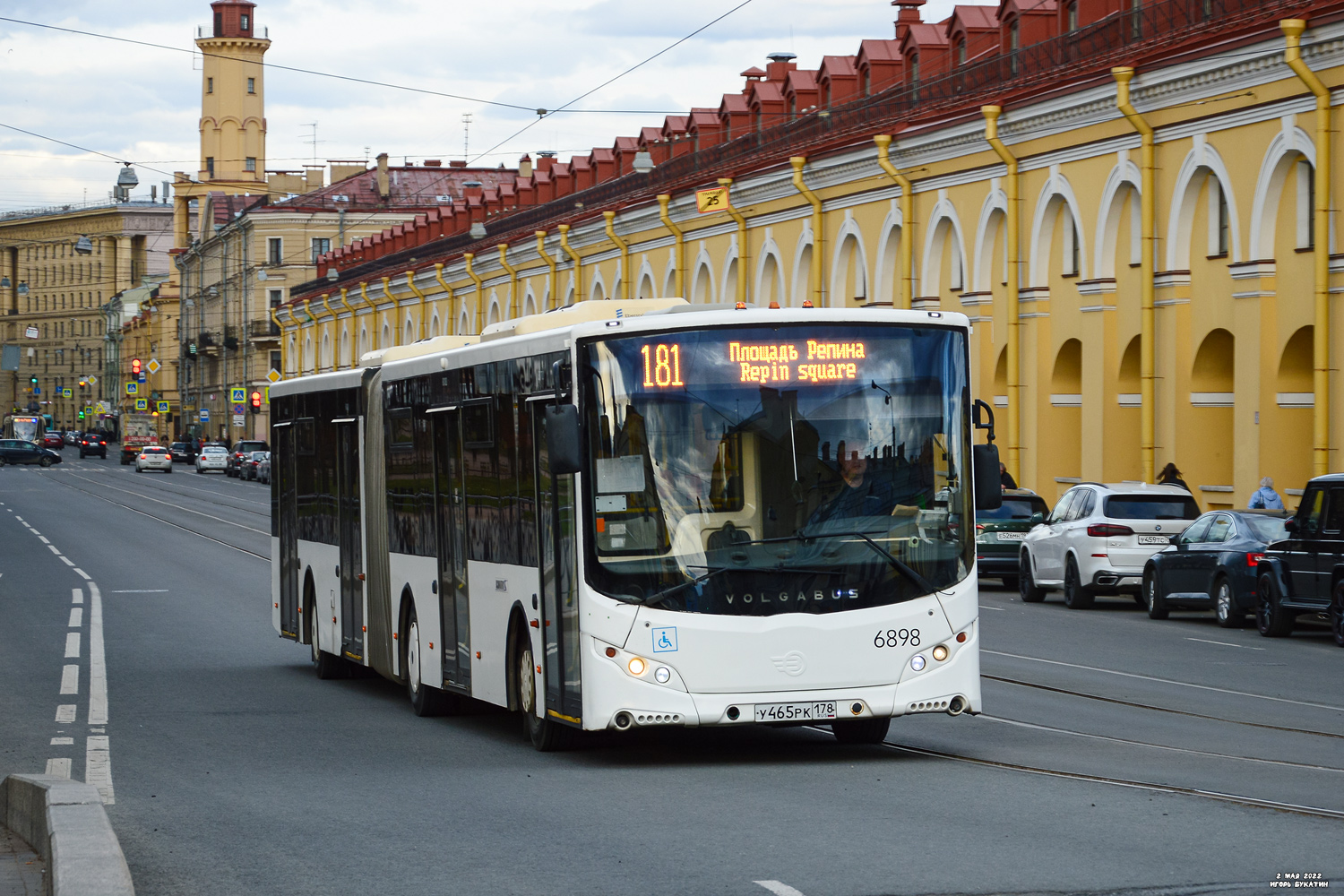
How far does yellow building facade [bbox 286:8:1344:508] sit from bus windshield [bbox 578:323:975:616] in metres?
17.5

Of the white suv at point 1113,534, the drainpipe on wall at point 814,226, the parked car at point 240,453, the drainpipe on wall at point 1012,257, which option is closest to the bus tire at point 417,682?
the white suv at point 1113,534

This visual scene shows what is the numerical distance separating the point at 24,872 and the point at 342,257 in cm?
8964

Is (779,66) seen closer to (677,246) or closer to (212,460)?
(677,246)

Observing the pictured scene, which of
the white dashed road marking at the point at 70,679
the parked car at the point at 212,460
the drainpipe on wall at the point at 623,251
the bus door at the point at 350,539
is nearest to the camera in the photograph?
the bus door at the point at 350,539

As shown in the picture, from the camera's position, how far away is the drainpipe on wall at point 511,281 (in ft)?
208

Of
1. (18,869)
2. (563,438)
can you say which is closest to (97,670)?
(563,438)

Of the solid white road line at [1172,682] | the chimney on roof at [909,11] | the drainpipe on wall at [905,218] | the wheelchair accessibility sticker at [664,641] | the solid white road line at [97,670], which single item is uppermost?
the chimney on roof at [909,11]

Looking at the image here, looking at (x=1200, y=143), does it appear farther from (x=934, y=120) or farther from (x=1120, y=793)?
(x=1120, y=793)

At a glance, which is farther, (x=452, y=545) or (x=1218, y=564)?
(x=1218, y=564)

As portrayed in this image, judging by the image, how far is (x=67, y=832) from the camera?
799 cm

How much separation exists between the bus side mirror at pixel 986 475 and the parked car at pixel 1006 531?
19.3m

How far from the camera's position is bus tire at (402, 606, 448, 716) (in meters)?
14.6

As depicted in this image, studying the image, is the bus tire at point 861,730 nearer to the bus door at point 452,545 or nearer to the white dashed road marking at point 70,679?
the bus door at point 452,545

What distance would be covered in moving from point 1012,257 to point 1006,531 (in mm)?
6717
